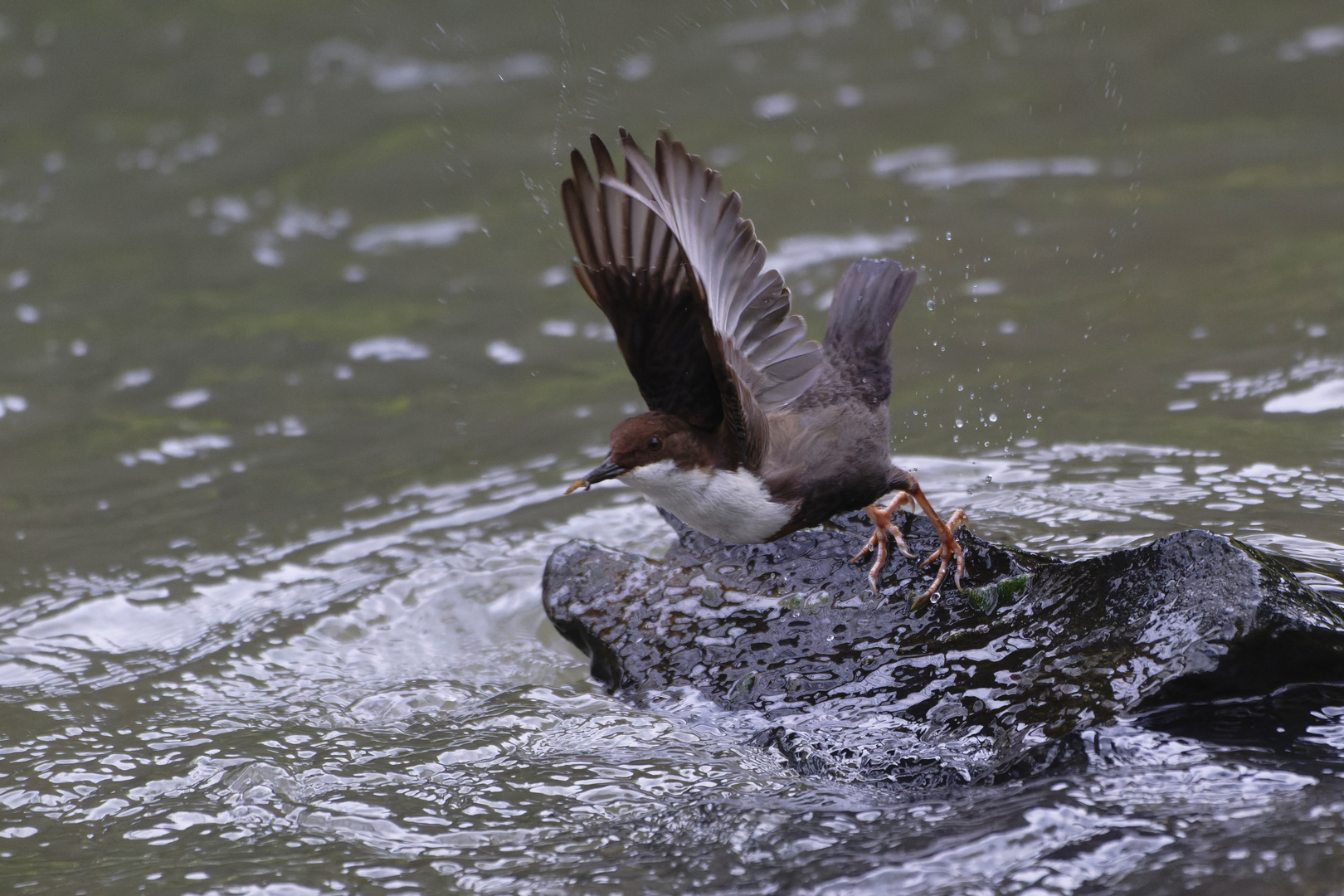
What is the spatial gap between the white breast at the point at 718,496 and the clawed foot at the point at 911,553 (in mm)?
356

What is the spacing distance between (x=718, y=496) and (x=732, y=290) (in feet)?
1.86

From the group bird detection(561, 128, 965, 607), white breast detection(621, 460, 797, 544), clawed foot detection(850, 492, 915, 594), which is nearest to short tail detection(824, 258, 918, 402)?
bird detection(561, 128, 965, 607)

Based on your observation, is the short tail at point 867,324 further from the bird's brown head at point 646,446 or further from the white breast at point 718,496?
the bird's brown head at point 646,446

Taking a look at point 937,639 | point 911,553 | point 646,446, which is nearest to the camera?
point 937,639

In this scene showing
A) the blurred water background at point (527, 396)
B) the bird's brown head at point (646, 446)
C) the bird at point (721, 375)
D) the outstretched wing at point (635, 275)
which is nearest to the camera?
the blurred water background at point (527, 396)

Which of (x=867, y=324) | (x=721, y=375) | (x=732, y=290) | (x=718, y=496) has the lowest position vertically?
(x=718, y=496)

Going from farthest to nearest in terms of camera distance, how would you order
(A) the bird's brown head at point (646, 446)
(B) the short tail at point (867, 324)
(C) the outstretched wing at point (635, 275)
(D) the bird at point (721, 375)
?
(B) the short tail at point (867, 324) → (A) the bird's brown head at point (646, 446) → (C) the outstretched wing at point (635, 275) → (D) the bird at point (721, 375)

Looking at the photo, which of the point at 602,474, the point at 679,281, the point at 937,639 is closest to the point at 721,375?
the point at 679,281

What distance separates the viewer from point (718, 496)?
3693mm

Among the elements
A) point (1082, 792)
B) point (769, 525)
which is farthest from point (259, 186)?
point (1082, 792)

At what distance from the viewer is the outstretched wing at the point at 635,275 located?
3.45 m

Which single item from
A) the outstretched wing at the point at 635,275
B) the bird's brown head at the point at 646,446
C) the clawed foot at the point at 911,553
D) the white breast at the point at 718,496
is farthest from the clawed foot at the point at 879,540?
the outstretched wing at the point at 635,275

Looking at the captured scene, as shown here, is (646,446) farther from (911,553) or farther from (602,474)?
(911,553)

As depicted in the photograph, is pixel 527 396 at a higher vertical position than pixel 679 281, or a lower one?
lower
